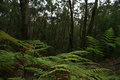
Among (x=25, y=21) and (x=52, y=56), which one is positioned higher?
(x=25, y=21)

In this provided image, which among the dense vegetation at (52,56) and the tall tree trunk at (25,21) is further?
the tall tree trunk at (25,21)

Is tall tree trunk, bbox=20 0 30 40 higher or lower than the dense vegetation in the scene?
higher

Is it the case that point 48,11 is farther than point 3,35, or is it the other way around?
point 48,11

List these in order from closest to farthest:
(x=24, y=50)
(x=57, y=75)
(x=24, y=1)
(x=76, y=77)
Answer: (x=76, y=77), (x=57, y=75), (x=24, y=50), (x=24, y=1)

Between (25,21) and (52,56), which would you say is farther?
(25,21)

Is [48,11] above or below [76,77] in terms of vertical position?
above

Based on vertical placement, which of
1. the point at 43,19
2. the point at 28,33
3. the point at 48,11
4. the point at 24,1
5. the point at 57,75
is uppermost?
the point at 48,11

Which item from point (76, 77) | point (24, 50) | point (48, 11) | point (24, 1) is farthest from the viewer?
point (48, 11)

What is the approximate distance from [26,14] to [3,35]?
198cm

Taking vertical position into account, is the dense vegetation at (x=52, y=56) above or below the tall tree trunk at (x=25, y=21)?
below

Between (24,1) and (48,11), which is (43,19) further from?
(24,1)

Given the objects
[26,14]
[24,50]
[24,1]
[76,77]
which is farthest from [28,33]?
[76,77]

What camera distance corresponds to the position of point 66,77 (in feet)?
3.59

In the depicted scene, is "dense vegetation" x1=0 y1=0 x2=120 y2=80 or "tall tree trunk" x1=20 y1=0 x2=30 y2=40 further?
"tall tree trunk" x1=20 y1=0 x2=30 y2=40
